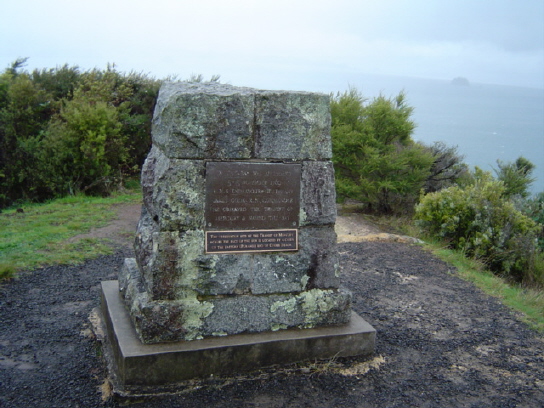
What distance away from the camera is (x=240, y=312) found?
400 cm

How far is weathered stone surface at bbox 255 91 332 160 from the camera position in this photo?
393 centimetres

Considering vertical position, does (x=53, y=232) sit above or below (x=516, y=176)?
below

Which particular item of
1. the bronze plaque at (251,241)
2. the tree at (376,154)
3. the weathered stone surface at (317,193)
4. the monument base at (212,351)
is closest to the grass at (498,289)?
the monument base at (212,351)

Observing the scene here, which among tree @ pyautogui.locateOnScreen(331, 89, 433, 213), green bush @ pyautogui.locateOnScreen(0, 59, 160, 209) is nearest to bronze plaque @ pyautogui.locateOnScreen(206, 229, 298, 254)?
tree @ pyautogui.locateOnScreen(331, 89, 433, 213)

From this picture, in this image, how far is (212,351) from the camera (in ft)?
12.4

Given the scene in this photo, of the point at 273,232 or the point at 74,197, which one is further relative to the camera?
the point at 74,197

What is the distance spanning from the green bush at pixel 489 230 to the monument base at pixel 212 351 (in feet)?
14.6

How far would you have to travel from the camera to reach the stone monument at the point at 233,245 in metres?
3.77

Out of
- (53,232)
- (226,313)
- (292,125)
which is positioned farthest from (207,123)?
(53,232)

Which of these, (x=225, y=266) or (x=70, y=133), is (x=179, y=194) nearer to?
(x=225, y=266)

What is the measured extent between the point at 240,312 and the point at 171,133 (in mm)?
1418

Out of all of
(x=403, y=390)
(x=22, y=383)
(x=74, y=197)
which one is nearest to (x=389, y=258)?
(x=403, y=390)

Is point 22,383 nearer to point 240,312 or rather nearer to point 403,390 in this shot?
point 240,312

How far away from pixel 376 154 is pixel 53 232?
669cm
